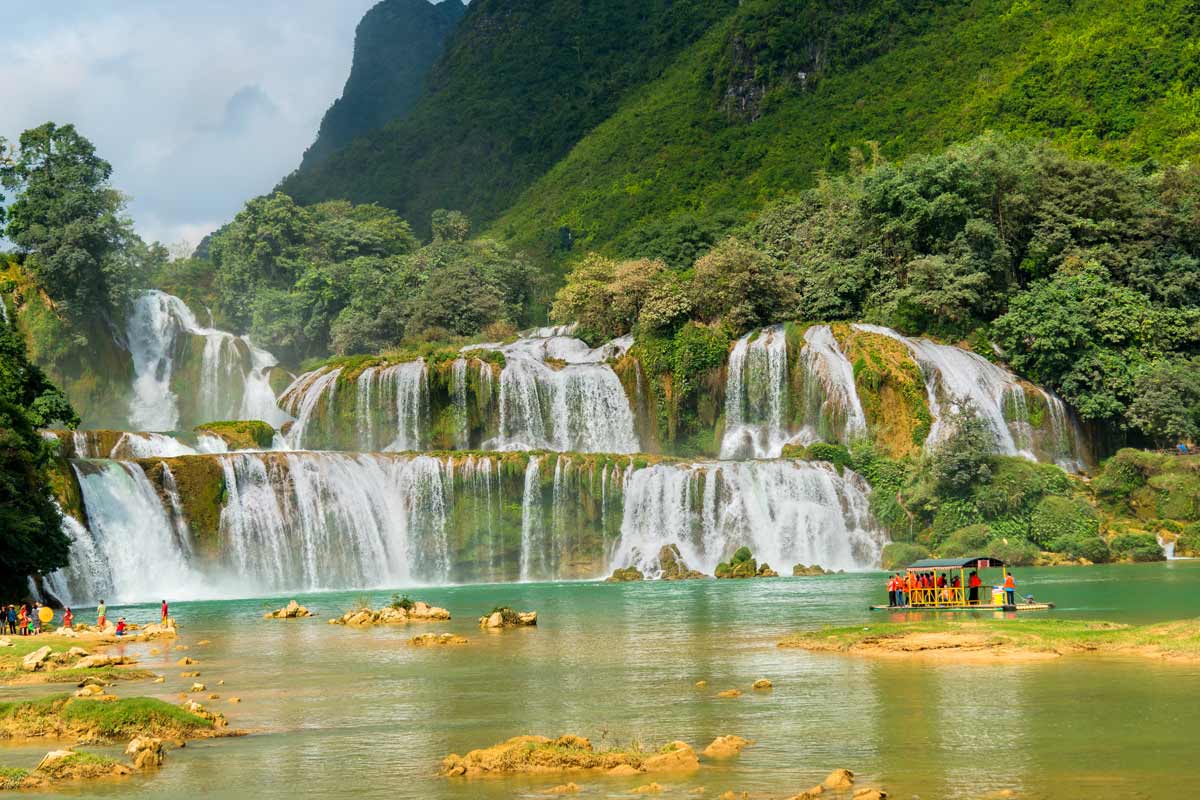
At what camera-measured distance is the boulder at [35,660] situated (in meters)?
21.3

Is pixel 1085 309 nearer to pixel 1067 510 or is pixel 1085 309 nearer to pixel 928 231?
pixel 928 231

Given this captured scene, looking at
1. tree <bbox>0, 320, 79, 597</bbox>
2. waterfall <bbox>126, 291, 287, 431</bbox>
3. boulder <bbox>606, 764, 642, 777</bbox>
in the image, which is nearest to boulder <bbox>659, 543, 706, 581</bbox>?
tree <bbox>0, 320, 79, 597</bbox>

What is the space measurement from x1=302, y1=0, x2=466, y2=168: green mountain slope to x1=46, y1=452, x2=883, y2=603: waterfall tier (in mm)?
126853

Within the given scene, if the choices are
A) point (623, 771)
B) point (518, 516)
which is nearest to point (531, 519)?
point (518, 516)

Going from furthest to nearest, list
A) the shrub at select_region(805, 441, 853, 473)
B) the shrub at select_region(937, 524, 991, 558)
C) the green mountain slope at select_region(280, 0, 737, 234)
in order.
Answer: the green mountain slope at select_region(280, 0, 737, 234) < the shrub at select_region(805, 441, 853, 473) < the shrub at select_region(937, 524, 991, 558)

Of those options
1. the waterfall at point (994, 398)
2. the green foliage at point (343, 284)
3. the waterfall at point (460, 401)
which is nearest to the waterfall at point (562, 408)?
the waterfall at point (460, 401)

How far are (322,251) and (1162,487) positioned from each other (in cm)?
5402

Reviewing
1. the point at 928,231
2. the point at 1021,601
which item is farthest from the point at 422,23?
the point at 1021,601

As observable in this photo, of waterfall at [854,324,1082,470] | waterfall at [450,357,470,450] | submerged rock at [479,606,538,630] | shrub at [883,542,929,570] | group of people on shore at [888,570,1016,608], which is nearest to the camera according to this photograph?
submerged rock at [479,606,538,630]

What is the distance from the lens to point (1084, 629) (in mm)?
21688

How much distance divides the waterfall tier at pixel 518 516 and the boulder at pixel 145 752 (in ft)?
102

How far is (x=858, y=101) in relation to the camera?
89500 millimetres

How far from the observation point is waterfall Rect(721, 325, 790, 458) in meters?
55.1

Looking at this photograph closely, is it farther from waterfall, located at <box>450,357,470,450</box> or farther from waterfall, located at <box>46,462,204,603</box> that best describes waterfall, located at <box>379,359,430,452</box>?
waterfall, located at <box>46,462,204,603</box>
